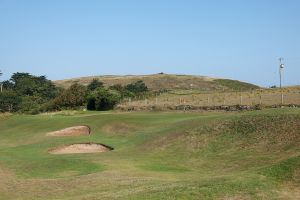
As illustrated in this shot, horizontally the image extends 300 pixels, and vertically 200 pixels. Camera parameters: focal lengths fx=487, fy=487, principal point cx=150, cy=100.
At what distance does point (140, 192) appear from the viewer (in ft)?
67.2

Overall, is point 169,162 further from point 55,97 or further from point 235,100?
point 55,97

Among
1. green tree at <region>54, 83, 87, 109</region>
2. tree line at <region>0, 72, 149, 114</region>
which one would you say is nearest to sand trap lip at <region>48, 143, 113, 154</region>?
tree line at <region>0, 72, 149, 114</region>

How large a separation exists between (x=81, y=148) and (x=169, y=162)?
12.2m

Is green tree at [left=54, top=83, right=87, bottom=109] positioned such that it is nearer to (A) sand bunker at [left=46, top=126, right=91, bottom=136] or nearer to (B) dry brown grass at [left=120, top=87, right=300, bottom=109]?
(B) dry brown grass at [left=120, top=87, right=300, bottom=109]

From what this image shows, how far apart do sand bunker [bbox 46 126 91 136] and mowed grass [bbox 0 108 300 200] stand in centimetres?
154

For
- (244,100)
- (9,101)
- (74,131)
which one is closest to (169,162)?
(74,131)

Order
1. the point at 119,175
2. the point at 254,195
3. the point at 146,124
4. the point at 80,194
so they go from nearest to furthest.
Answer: the point at 254,195
the point at 80,194
the point at 119,175
the point at 146,124

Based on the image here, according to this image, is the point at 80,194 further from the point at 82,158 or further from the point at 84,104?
the point at 84,104

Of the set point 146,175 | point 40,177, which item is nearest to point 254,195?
point 146,175

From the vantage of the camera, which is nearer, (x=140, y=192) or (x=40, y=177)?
(x=140, y=192)

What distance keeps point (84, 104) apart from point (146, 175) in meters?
60.0

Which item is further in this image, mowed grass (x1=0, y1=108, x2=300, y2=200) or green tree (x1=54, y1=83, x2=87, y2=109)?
green tree (x1=54, y1=83, x2=87, y2=109)

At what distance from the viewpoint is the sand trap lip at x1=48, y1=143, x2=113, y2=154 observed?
4112 cm

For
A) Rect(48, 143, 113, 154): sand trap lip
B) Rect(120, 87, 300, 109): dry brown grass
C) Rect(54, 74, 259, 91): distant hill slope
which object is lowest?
Rect(48, 143, 113, 154): sand trap lip
